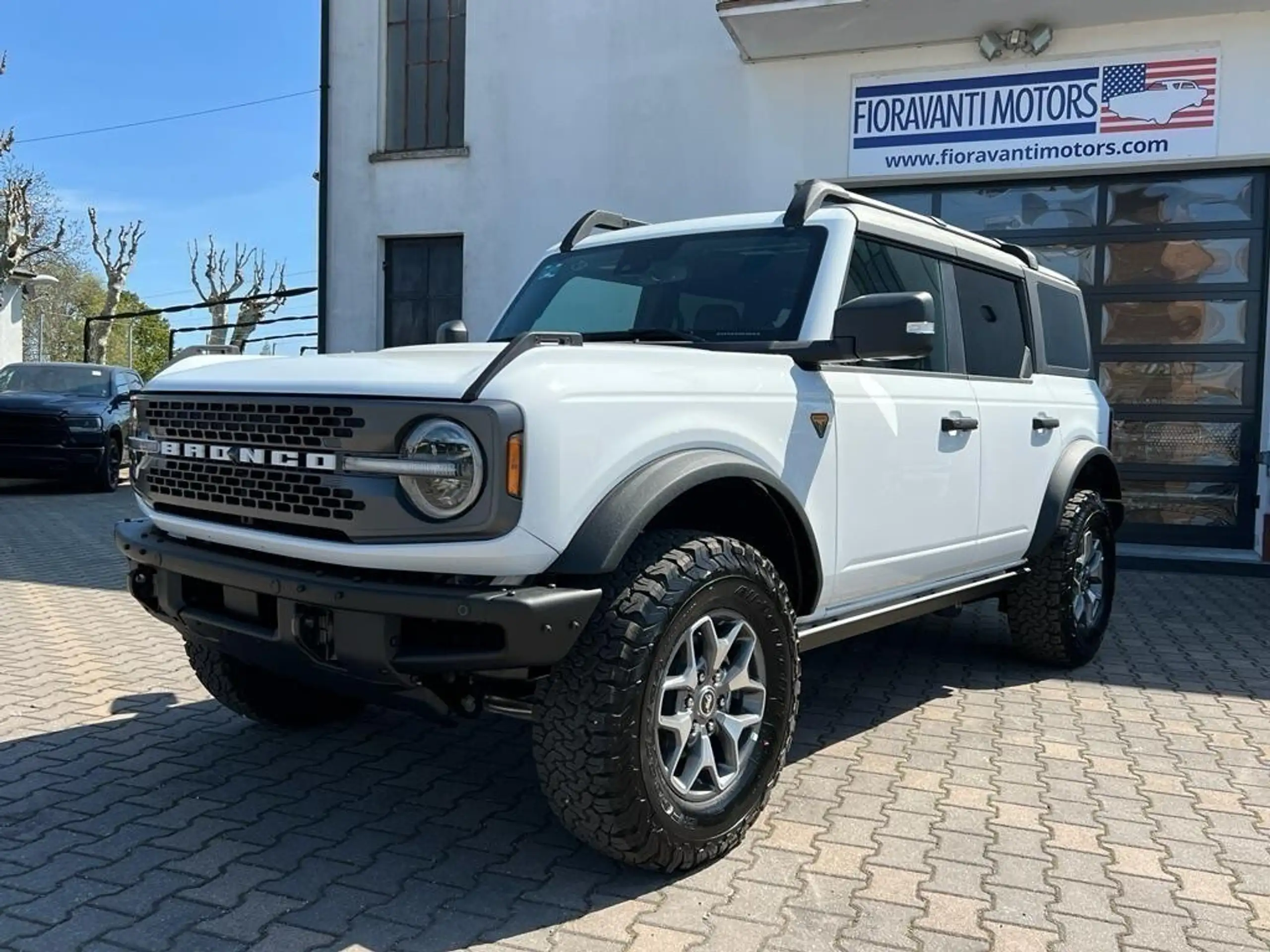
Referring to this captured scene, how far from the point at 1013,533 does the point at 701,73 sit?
6800 millimetres

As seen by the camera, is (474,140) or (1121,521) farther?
(474,140)

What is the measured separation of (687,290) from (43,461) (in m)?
11.7

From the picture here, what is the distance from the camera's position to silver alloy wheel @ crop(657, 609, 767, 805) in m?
2.92

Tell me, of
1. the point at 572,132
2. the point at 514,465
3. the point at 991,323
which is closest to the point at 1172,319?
the point at 991,323

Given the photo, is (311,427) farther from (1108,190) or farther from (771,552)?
(1108,190)

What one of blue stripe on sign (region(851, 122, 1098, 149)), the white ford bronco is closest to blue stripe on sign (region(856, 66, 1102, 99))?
blue stripe on sign (region(851, 122, 1098, 149))

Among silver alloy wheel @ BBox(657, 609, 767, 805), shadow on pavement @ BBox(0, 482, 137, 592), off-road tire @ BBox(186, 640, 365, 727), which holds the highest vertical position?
silver alloy wheel @ BBox(657, 609, 767, 805)

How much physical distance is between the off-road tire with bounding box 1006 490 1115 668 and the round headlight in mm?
3472

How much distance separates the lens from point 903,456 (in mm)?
3873

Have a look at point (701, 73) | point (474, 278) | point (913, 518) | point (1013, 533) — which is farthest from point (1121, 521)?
point (474, 278)

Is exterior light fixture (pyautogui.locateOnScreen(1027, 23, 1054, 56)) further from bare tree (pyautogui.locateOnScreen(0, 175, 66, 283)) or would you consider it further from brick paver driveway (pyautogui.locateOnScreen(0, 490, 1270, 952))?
bare tree (pyautogui.locateOnScreen(0, 175, 66, 283))

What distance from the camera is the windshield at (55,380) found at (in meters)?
14.2

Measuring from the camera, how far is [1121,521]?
5879 millimetres

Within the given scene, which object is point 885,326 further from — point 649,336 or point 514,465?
point 514,465
